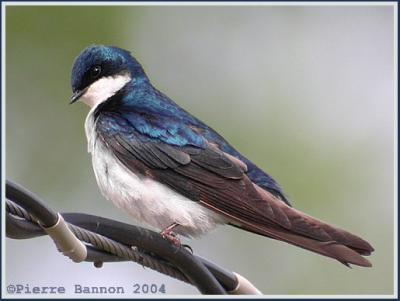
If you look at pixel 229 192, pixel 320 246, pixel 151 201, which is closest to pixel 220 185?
pixel 229 192

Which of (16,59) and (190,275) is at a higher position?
(16,59)

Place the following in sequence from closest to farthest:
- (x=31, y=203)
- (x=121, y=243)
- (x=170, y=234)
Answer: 1. (x=31, y=203)
2. (x=121, y=243)
3. (x=170, y=234)

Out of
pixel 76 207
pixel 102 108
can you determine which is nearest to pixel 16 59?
pixel 76 207

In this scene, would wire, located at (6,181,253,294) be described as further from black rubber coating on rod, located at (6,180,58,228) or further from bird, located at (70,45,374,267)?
bird, located at (70,45,374,267)

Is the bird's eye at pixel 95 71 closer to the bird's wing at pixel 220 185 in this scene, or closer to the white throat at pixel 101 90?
the white throat at pixel 101 90

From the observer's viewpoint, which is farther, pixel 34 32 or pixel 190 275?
pixel 34 32

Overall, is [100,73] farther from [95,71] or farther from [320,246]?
[320,246]

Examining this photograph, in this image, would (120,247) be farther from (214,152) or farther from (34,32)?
(34,32)

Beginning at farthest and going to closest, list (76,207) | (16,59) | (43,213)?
1. (16,59)
2. (76,207)
3. (43,213)
